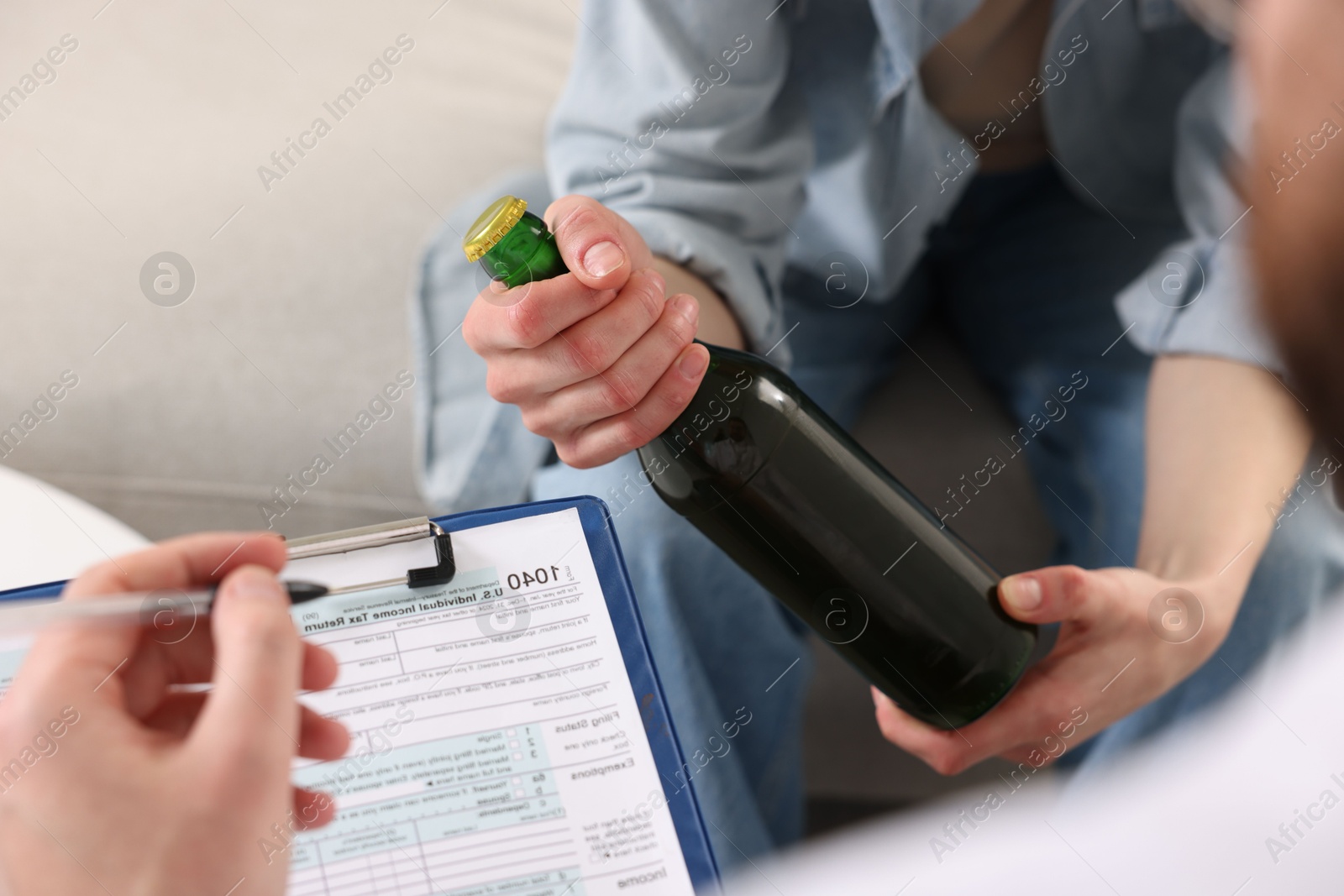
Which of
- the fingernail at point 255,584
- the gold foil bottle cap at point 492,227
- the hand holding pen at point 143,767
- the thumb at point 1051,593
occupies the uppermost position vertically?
the gold foil bottle cap at point 492,227

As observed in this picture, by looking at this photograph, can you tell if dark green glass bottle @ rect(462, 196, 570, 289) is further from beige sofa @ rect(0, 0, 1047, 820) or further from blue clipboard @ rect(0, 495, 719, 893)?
beige sofa @ rect(0, 0, 1047, 820)

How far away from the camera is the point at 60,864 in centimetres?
28

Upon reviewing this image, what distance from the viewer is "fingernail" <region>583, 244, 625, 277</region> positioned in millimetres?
425

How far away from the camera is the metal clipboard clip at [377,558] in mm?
447

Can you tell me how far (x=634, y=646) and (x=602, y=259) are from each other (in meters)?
0.20

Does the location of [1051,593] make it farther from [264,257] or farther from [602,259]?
[264,257]

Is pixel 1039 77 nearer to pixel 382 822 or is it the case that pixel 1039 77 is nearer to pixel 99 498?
pixel 382 822

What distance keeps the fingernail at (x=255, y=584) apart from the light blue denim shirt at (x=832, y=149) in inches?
15.9

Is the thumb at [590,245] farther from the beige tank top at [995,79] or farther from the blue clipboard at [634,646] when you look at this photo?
the beige tank top at [995,79]

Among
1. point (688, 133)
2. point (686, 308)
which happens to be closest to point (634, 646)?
point (686, 308)

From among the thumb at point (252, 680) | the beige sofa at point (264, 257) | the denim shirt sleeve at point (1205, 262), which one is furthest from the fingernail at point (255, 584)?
the denim shirt sleeve at point (1205, 262)

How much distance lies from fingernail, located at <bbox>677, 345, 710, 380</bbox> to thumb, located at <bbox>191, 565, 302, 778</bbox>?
0.23m

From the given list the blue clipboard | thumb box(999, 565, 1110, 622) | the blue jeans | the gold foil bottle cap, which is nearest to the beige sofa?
the blue jeans

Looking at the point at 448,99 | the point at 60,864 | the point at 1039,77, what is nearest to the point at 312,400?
the point at 448,99
